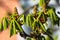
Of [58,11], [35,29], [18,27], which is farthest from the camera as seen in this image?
[58,11]

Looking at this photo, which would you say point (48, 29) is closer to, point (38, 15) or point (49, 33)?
point (49, 33)

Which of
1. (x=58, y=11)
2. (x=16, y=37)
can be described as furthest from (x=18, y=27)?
(x=58, y=11)

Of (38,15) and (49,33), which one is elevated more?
(38,15)

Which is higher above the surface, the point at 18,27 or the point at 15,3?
the point at 15,3

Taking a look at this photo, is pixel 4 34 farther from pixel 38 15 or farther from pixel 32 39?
pixel 38 15

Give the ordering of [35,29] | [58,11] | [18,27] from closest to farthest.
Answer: [18,27]
[35,29]
[58,11]

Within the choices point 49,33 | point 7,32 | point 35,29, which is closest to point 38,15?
point 35,29

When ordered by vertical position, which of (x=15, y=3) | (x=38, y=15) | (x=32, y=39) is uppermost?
(x=15, y=3)

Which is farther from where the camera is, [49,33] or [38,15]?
[49,33]

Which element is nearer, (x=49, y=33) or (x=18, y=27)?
(x=18, y=27)
